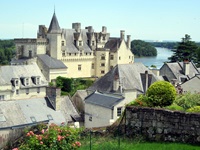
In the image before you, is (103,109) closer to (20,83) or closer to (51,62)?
(20,83)

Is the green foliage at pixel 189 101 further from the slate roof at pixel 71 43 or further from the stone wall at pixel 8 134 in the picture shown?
the slate roof at pixel 71 43

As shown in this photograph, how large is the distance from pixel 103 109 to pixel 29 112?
653 centimetres

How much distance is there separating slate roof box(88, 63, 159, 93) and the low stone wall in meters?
17.6

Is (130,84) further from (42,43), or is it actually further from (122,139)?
(42,43)

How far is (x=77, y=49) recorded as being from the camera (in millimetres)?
67188

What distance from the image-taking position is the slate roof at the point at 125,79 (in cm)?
3416

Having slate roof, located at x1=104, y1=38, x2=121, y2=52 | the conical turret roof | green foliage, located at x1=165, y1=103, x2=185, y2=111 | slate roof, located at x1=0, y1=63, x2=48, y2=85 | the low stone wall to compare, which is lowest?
slate roof, located at x1=0, y1=63, x2=48, y2=85

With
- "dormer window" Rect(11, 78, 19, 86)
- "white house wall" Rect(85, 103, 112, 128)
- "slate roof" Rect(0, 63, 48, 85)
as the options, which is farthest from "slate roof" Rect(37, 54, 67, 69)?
"white house wall" Rect(85, 103, 112, 128)

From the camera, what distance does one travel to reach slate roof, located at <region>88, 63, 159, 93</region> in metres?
34.2

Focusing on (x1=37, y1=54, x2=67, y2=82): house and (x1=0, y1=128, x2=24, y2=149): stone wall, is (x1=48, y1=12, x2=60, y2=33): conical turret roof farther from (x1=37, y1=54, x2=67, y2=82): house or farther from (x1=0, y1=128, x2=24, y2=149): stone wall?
(x1=0, y1=128, x2=24, y2=149): stone wall

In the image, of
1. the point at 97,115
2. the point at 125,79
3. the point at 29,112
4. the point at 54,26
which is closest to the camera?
the point at 97,115

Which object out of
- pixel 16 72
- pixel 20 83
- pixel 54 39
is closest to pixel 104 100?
pixel 20 83

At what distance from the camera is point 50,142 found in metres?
11.1

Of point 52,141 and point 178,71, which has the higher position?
point 52,141
